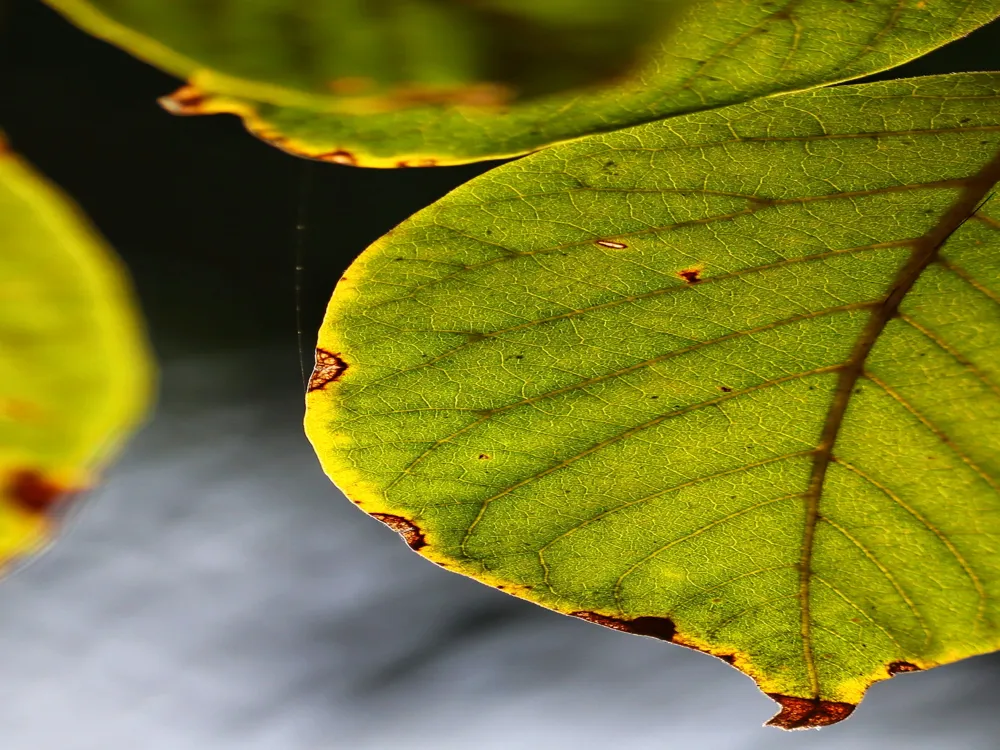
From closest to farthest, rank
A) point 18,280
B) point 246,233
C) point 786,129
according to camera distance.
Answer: point 18,280 → point 786,129 → point 246,233

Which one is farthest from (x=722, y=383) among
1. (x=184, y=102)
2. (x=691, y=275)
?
(x=184, y=102)

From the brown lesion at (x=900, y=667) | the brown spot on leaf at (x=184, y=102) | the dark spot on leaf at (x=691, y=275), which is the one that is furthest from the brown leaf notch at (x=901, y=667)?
the brown spot on leaf at (x=184, y=102)

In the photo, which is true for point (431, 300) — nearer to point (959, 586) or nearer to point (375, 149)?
point (375, 149)

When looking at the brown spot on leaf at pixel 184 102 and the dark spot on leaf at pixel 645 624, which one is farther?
the dark spot on leaf at pixel 645 624

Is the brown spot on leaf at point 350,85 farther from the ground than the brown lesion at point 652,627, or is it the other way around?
the brown spot on leaf at point 350,85

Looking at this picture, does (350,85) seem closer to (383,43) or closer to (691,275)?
(383,43)

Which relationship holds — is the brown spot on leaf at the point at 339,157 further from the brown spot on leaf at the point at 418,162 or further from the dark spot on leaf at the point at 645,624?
the dark spot on leaf at the point at 645,624

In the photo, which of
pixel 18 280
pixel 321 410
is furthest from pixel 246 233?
pixel 18 280
